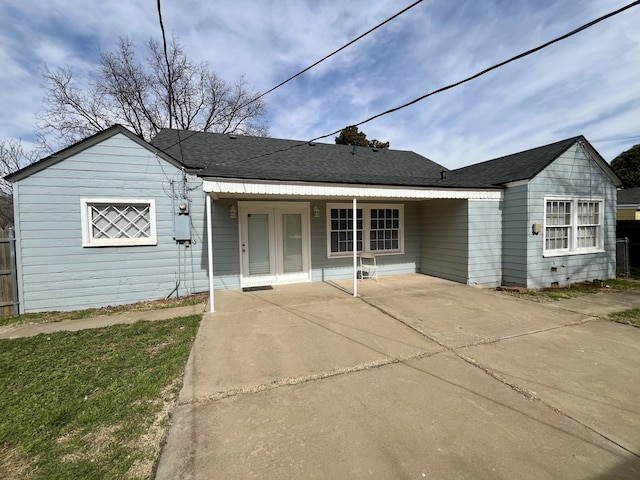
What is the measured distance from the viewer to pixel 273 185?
18.2 ft

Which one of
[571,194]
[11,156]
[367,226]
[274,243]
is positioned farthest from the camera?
[11,156]

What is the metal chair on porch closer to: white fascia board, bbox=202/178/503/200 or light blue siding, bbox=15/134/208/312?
white fascia board, bbox=202/178/503/200

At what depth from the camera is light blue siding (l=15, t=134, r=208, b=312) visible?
5543mm

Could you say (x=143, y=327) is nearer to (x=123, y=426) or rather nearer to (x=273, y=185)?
(x=123, y=426)

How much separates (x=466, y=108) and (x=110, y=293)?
36.7 feet

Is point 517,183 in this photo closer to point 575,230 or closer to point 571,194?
point 571,194

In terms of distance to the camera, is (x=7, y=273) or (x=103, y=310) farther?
(x=103, y=310)

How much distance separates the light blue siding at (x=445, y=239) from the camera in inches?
300

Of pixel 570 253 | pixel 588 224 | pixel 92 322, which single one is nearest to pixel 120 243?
pixel 92 322

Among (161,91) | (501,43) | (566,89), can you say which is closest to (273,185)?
(501,43)

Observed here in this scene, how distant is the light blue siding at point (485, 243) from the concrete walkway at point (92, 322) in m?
6.98

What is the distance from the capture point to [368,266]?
8.31 meters

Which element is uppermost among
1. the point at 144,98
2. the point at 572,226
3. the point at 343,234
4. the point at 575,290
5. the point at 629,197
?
the point at 144,98

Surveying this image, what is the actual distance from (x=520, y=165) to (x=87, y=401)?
33.8 ft
